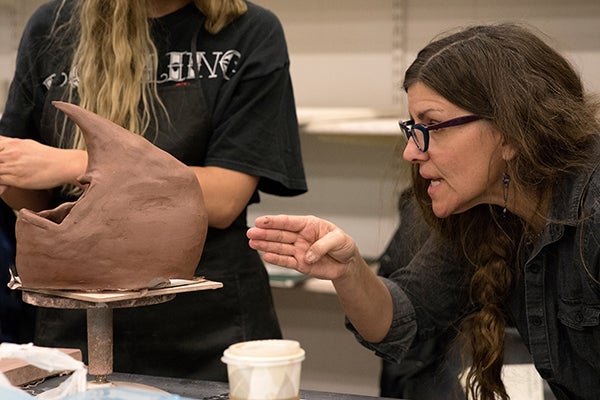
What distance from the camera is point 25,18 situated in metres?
3.33

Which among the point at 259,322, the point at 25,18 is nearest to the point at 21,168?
the point at 259,322

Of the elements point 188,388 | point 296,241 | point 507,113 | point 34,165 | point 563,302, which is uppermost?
point 507,113

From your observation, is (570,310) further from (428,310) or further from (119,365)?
(119,365)

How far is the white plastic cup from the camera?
1063 millimetres

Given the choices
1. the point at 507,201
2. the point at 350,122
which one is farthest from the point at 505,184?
the point at 350,122

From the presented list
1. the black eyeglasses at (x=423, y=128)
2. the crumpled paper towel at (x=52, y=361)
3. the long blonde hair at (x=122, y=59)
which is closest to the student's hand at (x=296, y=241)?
the black eyeglasses at (x=423, y=128)

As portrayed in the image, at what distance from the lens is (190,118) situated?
1746mm

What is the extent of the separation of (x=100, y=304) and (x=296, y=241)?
12.9 inches

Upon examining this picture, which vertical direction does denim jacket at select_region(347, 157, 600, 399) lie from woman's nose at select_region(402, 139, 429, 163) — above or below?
below

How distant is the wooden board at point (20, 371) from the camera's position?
56.0 inches

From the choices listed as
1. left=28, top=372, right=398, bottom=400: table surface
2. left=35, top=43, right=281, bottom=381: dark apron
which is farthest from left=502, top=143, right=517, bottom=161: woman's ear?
left=35, top=43, right=281, bottom=381: dark apron

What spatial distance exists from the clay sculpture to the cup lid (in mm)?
360

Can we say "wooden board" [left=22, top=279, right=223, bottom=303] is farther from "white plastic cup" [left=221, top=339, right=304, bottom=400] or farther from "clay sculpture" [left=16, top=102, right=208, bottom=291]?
"white plastic cup" [left=221, top=339, right=304, bottom=400]

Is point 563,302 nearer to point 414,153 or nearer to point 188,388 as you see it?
point 414,153
